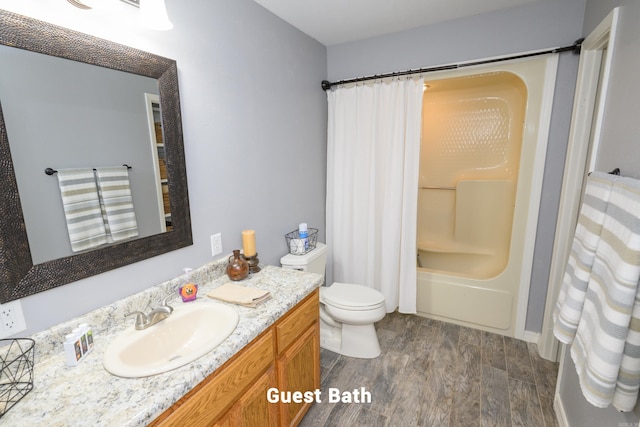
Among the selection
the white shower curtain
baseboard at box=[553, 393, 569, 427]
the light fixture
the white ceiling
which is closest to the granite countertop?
the light fixture

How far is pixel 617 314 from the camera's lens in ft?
2.83

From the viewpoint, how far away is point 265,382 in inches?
49.5

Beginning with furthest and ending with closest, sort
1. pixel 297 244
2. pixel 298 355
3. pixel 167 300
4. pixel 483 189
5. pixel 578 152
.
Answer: pixel 483 189
pixel 297 244
pixel 578 152
pixel 298 355
pixel 167 300

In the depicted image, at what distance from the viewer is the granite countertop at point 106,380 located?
77 cm

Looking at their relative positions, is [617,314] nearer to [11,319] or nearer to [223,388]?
[223,388]

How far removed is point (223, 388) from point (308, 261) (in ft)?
3.88

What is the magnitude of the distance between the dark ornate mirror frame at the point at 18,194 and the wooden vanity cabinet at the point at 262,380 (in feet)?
2.06

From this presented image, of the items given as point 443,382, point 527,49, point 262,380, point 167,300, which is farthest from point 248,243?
point 527,49

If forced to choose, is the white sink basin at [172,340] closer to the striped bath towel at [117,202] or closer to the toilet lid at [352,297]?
the striped bath towel at [117,202]

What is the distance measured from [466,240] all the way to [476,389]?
1565mm

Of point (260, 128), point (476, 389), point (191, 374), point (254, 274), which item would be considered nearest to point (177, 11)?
point (260, 128)

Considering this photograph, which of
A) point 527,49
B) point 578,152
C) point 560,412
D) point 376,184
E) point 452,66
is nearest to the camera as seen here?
point 560,412

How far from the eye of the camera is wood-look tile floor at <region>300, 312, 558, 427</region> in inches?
65.6

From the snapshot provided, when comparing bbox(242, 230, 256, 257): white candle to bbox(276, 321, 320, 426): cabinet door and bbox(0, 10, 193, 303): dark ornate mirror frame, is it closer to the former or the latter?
bbox(0, 10, 193, 303): dark ornate mirror frame
